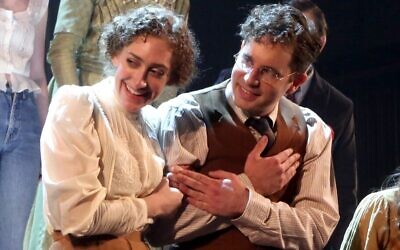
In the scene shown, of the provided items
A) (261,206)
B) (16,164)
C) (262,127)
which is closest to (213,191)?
(261,206)

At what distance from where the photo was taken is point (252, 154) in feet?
6.08

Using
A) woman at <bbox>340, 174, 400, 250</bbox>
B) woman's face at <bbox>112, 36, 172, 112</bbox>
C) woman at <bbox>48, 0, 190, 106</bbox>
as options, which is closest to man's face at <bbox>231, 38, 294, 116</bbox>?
woman's face at <bbox>112, 36, 172, 112</bbox>

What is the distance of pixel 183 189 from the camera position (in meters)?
1.80

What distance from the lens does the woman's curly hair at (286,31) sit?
1.87 m

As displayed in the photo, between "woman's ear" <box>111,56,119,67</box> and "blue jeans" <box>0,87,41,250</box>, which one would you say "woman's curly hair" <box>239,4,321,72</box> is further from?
"blue jeans" <box>0,87,41,250</box>

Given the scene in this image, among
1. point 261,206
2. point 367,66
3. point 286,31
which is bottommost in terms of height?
point 367,66

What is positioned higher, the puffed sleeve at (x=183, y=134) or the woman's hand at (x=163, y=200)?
the puffed sleeve at (x=183, y=134)

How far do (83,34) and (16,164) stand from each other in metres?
0.41

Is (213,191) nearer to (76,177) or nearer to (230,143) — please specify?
(230,143)

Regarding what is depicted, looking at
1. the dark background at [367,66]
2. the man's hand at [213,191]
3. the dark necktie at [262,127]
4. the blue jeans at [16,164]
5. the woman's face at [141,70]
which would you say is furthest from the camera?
the dark background at [367,66]

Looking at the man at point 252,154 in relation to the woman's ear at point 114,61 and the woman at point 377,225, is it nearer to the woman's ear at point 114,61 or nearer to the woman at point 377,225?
the woman at point 377,225

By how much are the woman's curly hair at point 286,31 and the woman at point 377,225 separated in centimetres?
38

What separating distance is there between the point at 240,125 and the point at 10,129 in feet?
→ 2.07

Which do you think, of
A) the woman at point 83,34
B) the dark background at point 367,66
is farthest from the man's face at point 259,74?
the dark background at point 367,66
